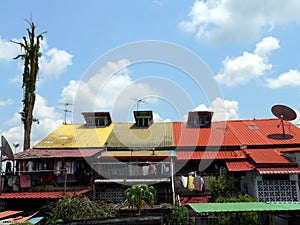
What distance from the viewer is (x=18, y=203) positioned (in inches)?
685

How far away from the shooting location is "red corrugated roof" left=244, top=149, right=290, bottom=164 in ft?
55.0

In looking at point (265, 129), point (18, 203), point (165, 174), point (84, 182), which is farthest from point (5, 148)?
point (265, 129)

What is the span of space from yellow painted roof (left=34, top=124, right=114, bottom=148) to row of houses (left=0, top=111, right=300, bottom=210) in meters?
0.07

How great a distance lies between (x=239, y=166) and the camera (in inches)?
688

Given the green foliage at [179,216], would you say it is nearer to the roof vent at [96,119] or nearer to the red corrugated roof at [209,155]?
the red corrugated roof at [209,155]

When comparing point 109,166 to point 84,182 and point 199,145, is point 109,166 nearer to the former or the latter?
point 84,182

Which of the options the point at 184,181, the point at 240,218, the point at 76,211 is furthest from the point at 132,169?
the point at 240,218

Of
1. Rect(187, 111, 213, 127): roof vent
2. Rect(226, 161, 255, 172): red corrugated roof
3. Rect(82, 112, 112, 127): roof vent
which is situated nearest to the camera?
Rect(226, 161, 255, 172): red corrugated roof

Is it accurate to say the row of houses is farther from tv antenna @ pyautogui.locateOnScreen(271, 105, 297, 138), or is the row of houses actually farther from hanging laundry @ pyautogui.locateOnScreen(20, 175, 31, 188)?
tv antenna @ pyautogui.locateOnScreen(271, 105, 297, 138)

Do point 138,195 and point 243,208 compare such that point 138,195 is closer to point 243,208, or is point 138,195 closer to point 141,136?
point 243,208

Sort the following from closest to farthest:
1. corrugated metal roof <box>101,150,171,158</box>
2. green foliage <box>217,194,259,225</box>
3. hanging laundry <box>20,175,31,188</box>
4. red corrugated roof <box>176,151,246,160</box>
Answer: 1. green foliage <box>217,194,259,225</box>
2. hanging laundry <box>20,175,31,188</box>
3. corrugated metal roof <box>101,150,171,158</box>
4. red corrugated roof <box>176,151,246,160</box>

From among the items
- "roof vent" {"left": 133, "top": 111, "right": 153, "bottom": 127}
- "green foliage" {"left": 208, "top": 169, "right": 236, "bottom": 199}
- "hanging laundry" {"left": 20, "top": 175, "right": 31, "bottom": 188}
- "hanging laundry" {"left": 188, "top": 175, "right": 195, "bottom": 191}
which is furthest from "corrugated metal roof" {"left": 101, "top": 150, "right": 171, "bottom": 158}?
"roof vent" {"left": 133, "top": 111, "right": 153, "bottom": 127}

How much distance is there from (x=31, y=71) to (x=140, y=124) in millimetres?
8818

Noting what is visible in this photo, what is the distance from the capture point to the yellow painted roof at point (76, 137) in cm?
2084
